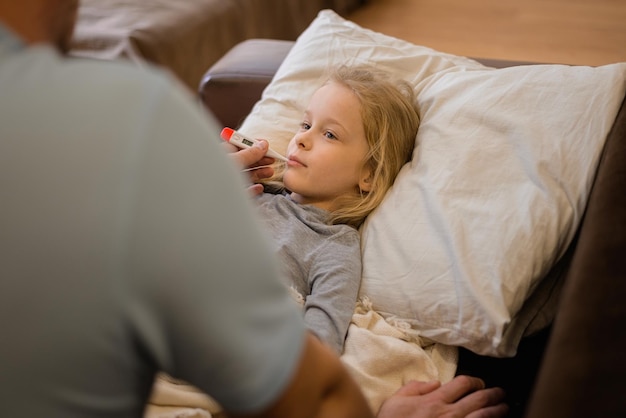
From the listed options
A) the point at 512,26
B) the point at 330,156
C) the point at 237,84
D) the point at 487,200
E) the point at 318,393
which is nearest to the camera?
the point at 318,393

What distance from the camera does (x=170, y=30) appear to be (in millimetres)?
2463

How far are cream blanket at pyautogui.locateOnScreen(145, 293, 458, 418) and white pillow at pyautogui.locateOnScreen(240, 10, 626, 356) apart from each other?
0.03 m

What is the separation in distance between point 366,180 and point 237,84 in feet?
1.89

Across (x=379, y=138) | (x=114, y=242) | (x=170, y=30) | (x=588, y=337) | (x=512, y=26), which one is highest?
(x=114, y=242)

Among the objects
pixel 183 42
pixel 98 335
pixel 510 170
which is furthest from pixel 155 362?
pixel 183 42

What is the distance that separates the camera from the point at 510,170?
4.30 feet

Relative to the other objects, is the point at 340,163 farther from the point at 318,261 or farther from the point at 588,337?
the point at 588,337

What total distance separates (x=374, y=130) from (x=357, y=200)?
0.48 ft

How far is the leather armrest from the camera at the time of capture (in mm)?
1895

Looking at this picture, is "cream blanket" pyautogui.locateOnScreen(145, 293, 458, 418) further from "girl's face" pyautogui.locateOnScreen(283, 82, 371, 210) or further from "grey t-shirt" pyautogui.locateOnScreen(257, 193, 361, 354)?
"girl's face" pyautogui.locateOnScreen(283, 82, 371, 210)

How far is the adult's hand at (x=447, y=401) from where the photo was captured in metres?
1.13

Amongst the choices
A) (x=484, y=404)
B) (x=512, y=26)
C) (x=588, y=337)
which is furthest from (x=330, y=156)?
(x=512, y=26)

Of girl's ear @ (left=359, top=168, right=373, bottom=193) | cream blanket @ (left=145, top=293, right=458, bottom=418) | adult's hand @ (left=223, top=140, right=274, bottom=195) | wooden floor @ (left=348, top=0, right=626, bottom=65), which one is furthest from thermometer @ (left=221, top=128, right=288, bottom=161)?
wooden floor @ (left=348, top=0, right=626, bottom=65)

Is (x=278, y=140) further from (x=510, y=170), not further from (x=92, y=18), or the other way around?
(x=92, y=18)
